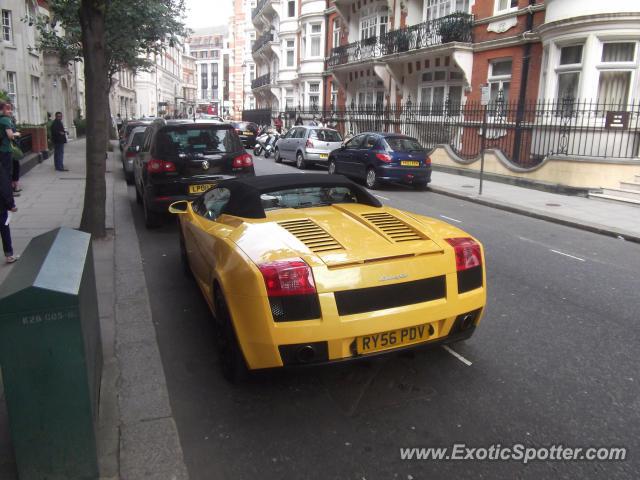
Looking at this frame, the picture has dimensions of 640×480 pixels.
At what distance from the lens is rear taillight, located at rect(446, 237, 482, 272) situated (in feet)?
12.1

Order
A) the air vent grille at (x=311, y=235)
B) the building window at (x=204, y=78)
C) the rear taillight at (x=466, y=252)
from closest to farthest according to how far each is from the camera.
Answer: the air vent grille at (x=311, y=235) < the rear taillight at (x=466, y=252) < the building window at (x=204, y=78)

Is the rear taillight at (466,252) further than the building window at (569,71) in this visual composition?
No

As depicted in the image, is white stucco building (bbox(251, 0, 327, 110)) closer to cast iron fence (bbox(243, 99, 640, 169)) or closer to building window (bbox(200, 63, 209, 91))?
cast iron fence (bbox(243, 99, 640, 169))

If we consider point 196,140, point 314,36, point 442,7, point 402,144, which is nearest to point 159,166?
point 196,140

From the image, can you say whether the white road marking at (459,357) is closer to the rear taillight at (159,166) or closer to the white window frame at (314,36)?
the rear taillight at (159,166)

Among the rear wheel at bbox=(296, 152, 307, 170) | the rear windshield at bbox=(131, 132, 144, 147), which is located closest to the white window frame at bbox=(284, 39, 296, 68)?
the rear wheel at bbox=(296, 152, 307, 170)

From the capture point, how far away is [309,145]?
1995cm

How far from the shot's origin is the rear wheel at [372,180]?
49.8 ft

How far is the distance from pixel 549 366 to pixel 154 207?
655cm

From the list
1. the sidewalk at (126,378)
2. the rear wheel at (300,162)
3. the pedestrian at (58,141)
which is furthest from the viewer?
the rear wheel at (300,162)

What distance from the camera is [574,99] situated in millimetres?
15141

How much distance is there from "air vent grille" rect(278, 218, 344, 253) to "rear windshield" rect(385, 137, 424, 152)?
456 inches

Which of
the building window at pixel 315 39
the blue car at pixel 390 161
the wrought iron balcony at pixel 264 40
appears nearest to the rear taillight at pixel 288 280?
the blue car at pixel 390 161

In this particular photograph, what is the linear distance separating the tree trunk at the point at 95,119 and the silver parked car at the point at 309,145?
1227 cm
